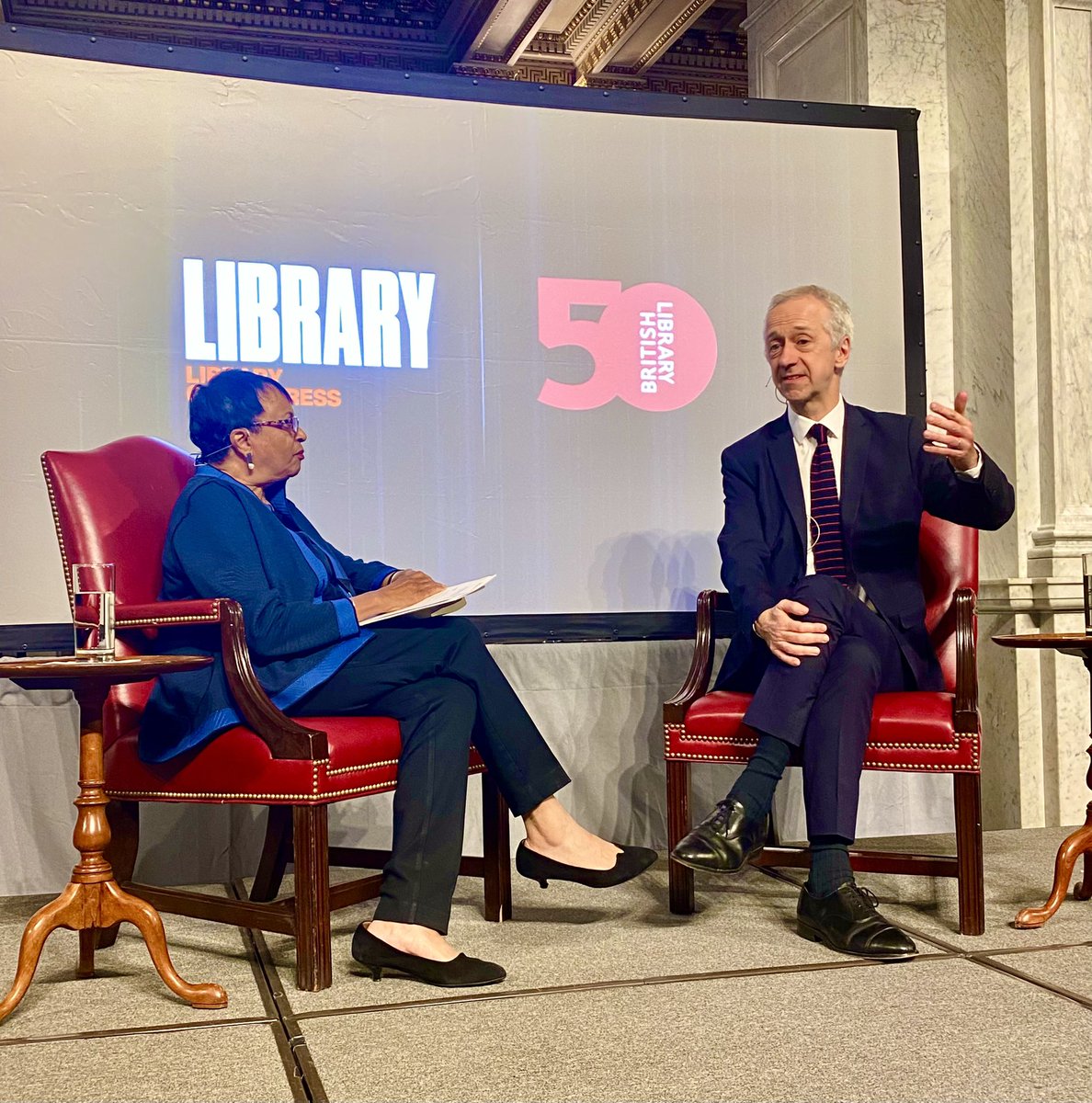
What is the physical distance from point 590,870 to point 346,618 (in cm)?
71

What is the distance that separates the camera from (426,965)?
2.23 meters

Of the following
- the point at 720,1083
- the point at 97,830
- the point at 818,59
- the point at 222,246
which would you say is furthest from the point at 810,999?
the point at 818,59

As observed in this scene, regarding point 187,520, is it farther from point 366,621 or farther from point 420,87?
point 420,87

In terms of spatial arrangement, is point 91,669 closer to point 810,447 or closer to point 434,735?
point 434,735

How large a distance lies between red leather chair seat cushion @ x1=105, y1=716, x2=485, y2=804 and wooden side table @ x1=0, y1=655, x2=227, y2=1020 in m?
0.21

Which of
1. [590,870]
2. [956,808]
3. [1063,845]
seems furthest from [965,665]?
[590,870]

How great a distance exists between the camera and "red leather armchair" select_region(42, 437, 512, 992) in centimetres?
230

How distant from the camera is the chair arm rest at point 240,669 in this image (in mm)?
2307

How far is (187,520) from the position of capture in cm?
257

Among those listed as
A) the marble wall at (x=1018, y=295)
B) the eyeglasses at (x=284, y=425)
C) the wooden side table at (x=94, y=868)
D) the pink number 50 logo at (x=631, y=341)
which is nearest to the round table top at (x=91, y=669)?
Answer: the wooden side table at (x=94, y=868)

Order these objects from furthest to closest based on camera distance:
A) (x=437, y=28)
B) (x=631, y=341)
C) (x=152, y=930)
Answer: (x=437, y=28) < (x=631, y=341) < (x=152, y=930)

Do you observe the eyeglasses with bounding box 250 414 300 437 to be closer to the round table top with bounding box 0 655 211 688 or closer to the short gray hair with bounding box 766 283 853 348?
the round table top with bounding box 0 655 211 688

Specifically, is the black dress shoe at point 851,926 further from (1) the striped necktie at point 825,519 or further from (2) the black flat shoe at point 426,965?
(1) the striped necktie at point 825,519

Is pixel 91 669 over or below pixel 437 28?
below
